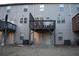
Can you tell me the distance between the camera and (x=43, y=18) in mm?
1864

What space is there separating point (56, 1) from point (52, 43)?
0.54 meters

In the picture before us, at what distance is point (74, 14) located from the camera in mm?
1841

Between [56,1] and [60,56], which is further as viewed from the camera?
[56,1]

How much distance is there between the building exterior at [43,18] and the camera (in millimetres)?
1845

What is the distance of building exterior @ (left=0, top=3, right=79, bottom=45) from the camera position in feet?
6.05

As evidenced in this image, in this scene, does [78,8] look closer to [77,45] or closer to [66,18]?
[66,18]

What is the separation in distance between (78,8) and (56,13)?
28cm

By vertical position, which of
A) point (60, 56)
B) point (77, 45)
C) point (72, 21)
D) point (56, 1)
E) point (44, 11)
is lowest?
point (60, 56)

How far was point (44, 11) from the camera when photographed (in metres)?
1.90

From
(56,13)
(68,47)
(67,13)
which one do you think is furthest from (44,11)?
(68,47)

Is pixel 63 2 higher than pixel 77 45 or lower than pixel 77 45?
higher

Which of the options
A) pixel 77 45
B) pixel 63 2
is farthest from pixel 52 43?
pixel 63 2

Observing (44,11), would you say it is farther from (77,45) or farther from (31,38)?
(77,45)

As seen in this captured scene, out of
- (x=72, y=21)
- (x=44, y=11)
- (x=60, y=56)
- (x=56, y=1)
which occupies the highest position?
(x=56, y=1)
